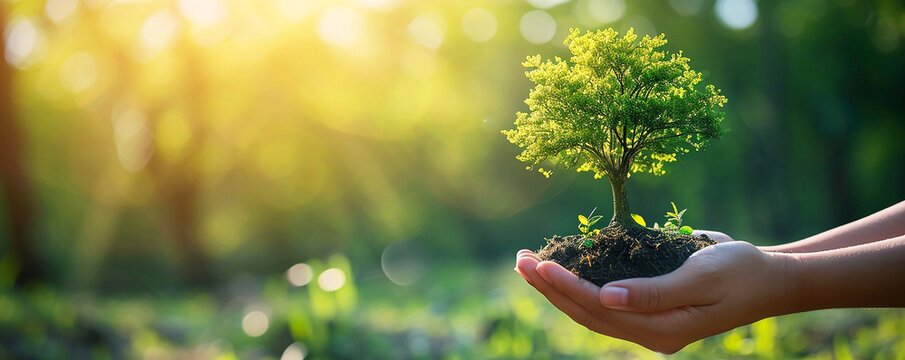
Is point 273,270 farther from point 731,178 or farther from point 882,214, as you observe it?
point 882,214

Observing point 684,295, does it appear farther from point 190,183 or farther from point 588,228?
point 190,183

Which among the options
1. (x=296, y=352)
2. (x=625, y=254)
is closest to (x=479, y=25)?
(x=296, y=352)

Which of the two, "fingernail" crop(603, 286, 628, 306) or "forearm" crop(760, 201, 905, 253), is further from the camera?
"forearm" crop(760, 201, 905, 253)

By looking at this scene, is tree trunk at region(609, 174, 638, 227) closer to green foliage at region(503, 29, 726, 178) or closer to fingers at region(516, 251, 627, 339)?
green foliage at region(503, 29, 726, 178)

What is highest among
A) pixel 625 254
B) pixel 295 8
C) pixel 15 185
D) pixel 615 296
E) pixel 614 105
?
pixel 295 8

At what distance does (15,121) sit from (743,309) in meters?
14.6

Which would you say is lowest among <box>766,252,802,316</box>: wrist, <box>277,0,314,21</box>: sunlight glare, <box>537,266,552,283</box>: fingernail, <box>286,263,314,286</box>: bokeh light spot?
<box>766,252,802,316</box>: wrist

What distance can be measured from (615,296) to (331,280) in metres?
3.92

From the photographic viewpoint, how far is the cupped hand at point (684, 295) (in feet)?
7.63

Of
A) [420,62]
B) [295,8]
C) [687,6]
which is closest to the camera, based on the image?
[687,6]

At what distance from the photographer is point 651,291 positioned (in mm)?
2303

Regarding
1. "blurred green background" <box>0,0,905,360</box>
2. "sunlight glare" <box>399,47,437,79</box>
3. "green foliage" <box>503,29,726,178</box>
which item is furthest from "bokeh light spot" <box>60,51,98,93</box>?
"green foliage" <box>503,29,726,178</box>

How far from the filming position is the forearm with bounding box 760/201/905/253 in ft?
9.78

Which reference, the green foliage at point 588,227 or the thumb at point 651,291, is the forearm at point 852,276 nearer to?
the thumb at point 651,291
